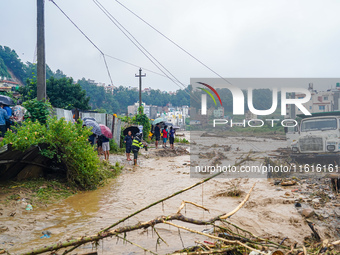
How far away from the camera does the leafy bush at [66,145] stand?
732cm

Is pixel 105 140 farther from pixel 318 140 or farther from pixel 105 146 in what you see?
pixel 318 140

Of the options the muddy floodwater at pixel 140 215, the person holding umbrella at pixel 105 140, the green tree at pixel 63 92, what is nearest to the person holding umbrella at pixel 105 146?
the person holding umbrella at pixel 105 140

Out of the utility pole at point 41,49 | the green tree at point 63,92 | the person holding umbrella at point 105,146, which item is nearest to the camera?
the utility pole at point 41,49

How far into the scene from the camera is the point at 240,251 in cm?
337

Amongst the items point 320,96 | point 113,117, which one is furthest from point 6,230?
point 320,96

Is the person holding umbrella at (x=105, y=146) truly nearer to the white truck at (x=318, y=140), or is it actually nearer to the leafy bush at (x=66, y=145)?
the leafy bush at (x=66, y=145)

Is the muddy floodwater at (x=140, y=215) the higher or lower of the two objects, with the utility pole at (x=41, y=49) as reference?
lower

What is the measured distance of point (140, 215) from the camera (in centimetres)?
660

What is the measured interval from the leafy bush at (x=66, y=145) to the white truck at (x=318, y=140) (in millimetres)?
7726

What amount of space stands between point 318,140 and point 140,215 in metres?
8.02

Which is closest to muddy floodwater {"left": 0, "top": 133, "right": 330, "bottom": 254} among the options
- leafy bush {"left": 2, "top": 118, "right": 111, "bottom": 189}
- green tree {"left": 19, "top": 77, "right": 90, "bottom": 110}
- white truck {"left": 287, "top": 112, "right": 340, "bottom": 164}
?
leafy bush {"left": 2, "top": 118, "right": 111, "bottom": 189}

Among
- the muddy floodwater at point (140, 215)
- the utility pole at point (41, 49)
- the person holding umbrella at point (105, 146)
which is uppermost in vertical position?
the utility pole at point (41, 49)

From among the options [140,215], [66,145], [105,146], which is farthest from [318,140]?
[66,145]

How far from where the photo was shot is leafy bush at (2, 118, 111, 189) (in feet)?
24.0
